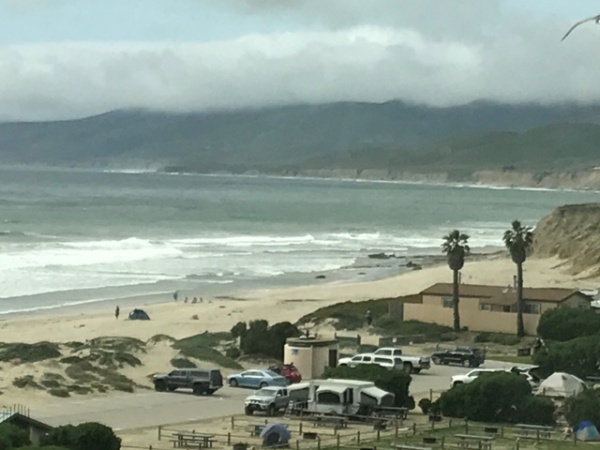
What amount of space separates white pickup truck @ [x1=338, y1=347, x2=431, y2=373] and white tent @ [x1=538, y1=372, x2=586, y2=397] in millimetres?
5076

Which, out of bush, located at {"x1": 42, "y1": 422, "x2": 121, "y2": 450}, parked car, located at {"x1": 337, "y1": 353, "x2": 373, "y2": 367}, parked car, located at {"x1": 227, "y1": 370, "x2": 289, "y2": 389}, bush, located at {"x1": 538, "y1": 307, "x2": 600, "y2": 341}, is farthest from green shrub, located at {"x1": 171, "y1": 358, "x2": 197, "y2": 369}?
bush, located at {"x1": 42, "y1": 422, "x2": 121, "y2": 450}

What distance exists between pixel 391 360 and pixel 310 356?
88.4 inches

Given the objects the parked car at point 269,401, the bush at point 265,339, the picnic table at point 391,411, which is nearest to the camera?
the picnic table at point 391,411

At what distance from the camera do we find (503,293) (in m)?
51.5

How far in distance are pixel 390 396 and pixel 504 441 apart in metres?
4.00

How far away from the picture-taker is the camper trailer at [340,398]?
3073 centimetres

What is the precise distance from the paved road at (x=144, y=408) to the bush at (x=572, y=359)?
3082 mm

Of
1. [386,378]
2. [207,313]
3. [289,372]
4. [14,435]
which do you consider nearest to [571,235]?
[207,313]

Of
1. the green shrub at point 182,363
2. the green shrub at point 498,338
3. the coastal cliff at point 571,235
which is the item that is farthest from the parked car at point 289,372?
the coastal cliff at point 571,235

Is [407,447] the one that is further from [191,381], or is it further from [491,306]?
[491,306]

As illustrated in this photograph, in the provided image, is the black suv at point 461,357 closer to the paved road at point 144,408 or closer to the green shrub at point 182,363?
the paved road at point 144,408

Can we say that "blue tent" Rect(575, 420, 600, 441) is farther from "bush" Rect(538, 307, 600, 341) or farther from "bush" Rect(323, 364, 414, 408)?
"bush" Rect(538, 307, 600, 341)

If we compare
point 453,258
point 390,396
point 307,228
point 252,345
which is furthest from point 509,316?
point 307,228

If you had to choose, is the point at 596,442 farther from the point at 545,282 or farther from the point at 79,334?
the point at 545,282
